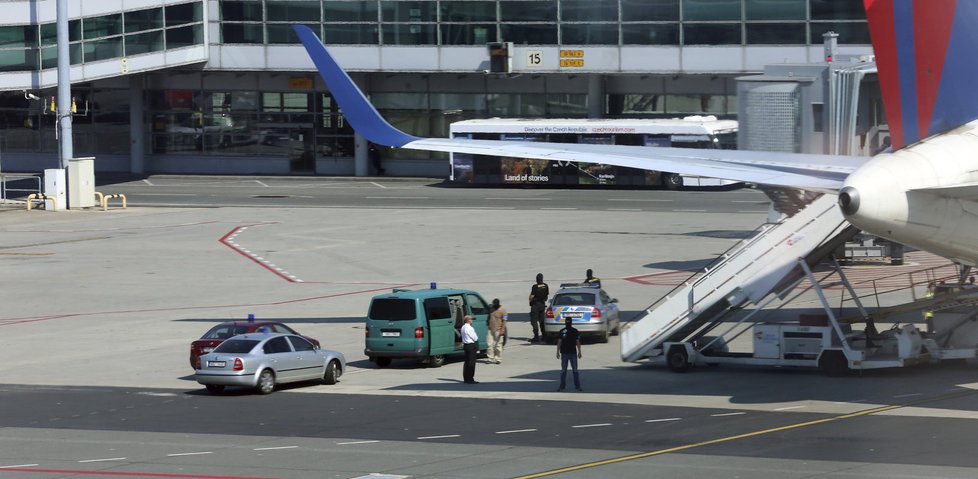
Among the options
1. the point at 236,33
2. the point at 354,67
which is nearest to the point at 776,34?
the point at 354,67

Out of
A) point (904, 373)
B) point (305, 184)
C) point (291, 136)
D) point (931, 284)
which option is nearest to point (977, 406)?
point (904, 373)

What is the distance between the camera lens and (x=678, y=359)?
32.6 m

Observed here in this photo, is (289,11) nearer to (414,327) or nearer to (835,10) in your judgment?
(835,10)

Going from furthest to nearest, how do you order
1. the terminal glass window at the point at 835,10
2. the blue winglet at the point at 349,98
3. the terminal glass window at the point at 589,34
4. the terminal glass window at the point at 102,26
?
the terminal glass window at the point at 589,34
the terminal glass window at the point at 835,10
the terminal glass window at the point at 102,26
the blue winglet at the point at 349,98

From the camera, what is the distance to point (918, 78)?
23.3 meters

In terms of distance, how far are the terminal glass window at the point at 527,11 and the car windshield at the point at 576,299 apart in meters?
56.5

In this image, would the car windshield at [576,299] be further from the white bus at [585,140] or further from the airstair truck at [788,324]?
the white bus at [585,140]

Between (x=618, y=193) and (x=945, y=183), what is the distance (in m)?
61.8

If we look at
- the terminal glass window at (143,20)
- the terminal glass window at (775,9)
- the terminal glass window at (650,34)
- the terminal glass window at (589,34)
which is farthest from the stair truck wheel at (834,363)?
the terminal glass window at (143,20)

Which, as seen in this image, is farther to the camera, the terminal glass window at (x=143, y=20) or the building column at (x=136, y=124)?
the building column at (x=136, y=124)

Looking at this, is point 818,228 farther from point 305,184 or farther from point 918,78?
point 305,184

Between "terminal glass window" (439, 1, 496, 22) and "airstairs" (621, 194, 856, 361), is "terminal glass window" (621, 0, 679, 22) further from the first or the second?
"airstairs" (621, 194, 856, 361)

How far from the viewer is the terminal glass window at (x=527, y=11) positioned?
3652 inches

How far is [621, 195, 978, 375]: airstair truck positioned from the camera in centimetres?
3094
